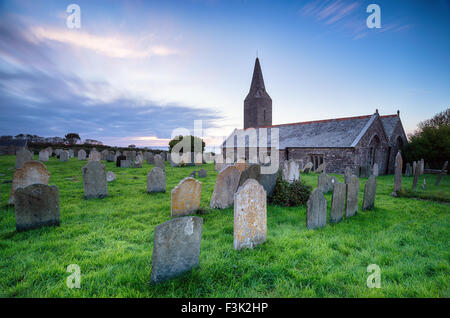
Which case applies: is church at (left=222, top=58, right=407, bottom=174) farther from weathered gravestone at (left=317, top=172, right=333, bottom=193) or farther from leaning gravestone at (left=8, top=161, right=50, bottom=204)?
leaning gravestone at (left=8, top=161, right=50, bottom=204)

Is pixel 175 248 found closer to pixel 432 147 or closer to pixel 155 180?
pixel 155 180

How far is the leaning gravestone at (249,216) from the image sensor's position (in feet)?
12.1

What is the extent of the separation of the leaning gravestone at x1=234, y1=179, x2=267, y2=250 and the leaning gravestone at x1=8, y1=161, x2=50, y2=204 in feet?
20.0

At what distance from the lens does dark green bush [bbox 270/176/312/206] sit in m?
6.62

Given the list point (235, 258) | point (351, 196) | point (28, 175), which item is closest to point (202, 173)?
point (28, 175)

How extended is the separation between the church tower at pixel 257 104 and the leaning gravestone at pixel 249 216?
27303mm

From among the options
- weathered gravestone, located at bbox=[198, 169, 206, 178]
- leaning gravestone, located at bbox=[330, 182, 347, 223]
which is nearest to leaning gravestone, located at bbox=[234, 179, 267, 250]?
leaning gravestone, located at bbox=[330, 182, 347, 223]

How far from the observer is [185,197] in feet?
18.3

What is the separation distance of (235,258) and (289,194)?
389 centimetres

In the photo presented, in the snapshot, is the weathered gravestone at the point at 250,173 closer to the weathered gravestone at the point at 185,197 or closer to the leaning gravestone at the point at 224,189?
the leaning gravestone at the point at 224,189

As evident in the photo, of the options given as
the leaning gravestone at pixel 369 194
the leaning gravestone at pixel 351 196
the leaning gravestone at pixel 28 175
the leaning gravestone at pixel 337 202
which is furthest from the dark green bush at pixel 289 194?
the leaning gravestone at pixel 28 175
